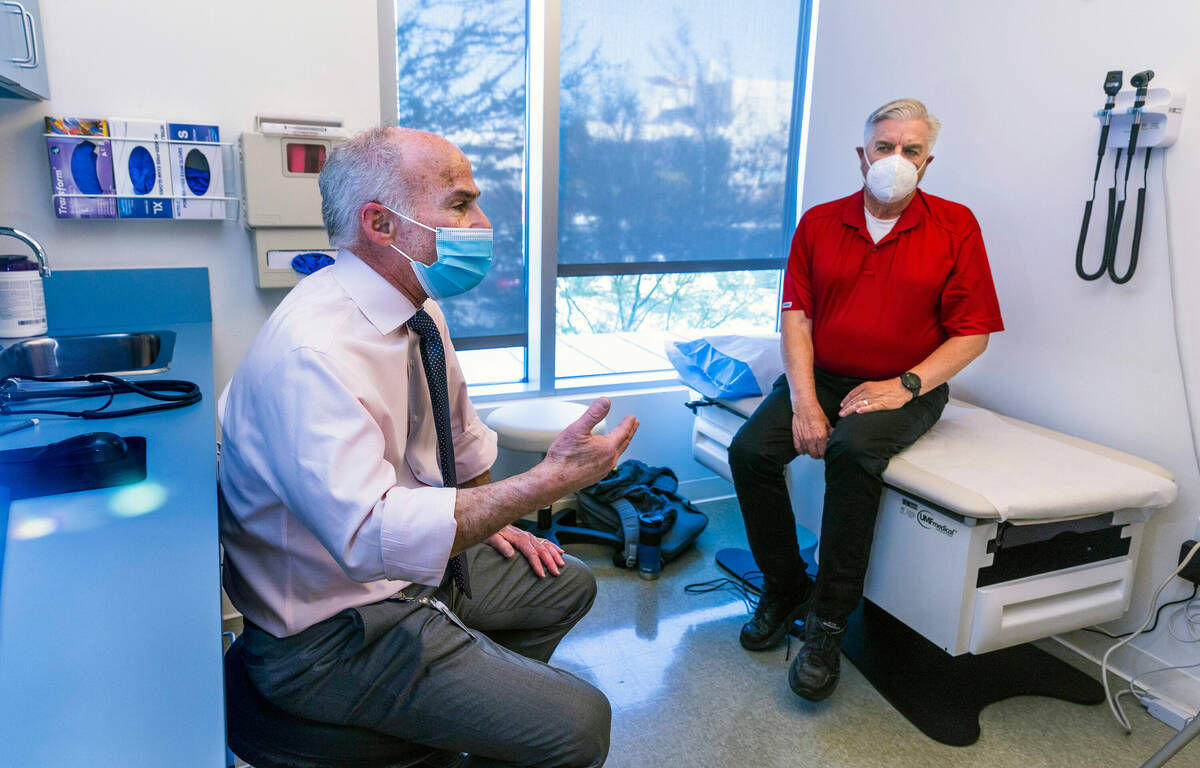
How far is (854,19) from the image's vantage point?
282 centimetres

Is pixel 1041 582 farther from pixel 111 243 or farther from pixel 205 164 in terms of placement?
pixel 111 243

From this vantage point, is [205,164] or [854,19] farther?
[854,19]

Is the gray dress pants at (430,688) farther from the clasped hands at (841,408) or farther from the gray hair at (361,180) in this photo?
the clasped hands at (841,408)

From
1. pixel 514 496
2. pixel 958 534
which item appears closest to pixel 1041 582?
pixel 958 534

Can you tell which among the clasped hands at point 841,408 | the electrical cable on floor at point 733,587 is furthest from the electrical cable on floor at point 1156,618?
the electrical cable on floor at point 733,587

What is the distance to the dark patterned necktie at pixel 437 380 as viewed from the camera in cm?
122

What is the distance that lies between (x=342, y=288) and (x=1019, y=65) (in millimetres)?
2080

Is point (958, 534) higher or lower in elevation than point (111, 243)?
lower

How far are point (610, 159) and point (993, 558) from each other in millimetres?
1913

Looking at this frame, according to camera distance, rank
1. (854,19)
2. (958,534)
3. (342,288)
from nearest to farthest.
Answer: (342,288) → (958,534) → (854,19)

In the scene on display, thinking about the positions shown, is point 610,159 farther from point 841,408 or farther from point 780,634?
point 780,634

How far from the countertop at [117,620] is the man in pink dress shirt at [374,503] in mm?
124

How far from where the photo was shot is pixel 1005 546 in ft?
5.65

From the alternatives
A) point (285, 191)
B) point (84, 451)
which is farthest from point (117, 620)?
point (285, 191)
